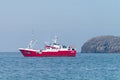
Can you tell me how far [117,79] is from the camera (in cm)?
5862

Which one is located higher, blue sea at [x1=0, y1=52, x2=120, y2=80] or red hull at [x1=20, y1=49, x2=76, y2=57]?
red hull at [x1=20, y1=49, x2=76, y2=57]

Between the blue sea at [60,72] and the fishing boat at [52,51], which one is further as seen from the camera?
the fishing boat at [52,51]

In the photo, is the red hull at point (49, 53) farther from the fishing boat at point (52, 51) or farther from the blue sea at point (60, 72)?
the blue sea at point (60, 72)

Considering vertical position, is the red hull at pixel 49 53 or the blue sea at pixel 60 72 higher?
the red hull at pixel 49 53

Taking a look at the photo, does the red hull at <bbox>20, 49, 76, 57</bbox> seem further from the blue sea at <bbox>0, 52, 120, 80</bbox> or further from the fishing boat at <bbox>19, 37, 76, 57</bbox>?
the blue sea at <bbox>0, 52, 120, 80</bbox>

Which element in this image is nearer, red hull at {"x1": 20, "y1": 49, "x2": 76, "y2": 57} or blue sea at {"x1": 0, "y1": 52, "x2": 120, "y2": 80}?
blue sea at {"x1": 0, "y1": 52, "x2": 120, "y2": 80}

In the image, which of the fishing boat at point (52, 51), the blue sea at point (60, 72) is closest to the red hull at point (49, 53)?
the fishing boat at point (52, 51)

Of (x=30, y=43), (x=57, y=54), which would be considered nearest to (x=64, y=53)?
(x=57, y=54)

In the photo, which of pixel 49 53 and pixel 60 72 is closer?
pixel 60 72

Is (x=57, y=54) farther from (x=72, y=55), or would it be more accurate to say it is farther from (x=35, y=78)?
(x=35, y=78)

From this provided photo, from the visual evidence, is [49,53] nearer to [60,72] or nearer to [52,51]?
[52,51]

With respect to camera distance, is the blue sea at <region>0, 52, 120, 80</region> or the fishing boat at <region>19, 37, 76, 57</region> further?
the fishing boat at <region>19, 37, 76, 57</region>

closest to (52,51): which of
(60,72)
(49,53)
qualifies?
(49,53)

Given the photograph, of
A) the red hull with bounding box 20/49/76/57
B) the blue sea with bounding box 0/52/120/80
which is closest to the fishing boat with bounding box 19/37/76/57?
the red hull with bounding box 20/49/76/57
